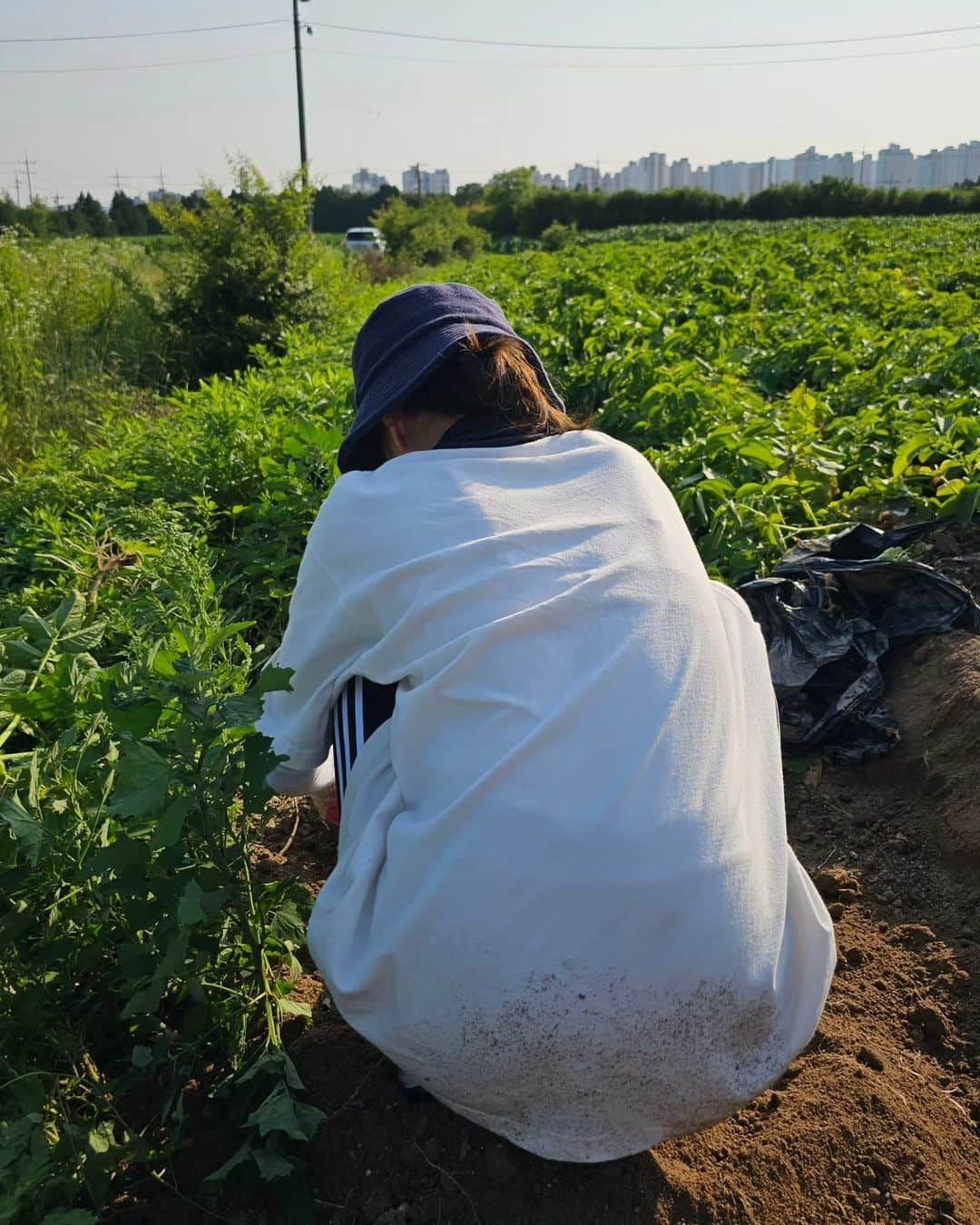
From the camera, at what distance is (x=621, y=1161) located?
1.72m

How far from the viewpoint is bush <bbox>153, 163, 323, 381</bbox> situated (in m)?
10.8

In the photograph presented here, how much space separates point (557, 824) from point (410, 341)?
0.96 metres

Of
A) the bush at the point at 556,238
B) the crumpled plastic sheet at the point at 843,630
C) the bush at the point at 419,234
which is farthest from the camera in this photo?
the bush at the point at 556,238

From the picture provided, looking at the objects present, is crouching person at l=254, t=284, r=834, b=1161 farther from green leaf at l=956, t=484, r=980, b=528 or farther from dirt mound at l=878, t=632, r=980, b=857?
green leaf at l=956, t=484, r=980, b=528

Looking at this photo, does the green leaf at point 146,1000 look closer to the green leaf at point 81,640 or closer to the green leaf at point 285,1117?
the green leaf at point 285,1117

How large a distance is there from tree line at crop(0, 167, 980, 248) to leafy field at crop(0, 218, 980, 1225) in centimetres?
3257

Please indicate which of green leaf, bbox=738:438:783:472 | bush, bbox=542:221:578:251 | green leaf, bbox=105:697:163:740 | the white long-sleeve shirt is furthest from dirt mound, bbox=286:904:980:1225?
bush, bbox=542:221:578:251

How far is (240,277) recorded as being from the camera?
10.8 meters

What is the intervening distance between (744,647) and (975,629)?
193cm

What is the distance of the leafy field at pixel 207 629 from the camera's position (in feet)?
5.41

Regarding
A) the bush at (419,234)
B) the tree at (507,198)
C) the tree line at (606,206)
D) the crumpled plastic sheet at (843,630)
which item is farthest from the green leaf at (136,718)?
the tree at (507,198)

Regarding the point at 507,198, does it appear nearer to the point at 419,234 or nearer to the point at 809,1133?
the point at 419,234

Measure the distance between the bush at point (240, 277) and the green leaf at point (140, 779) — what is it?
957 centimetres

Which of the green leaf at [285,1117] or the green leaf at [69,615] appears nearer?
the green leaf at [285,1117]
